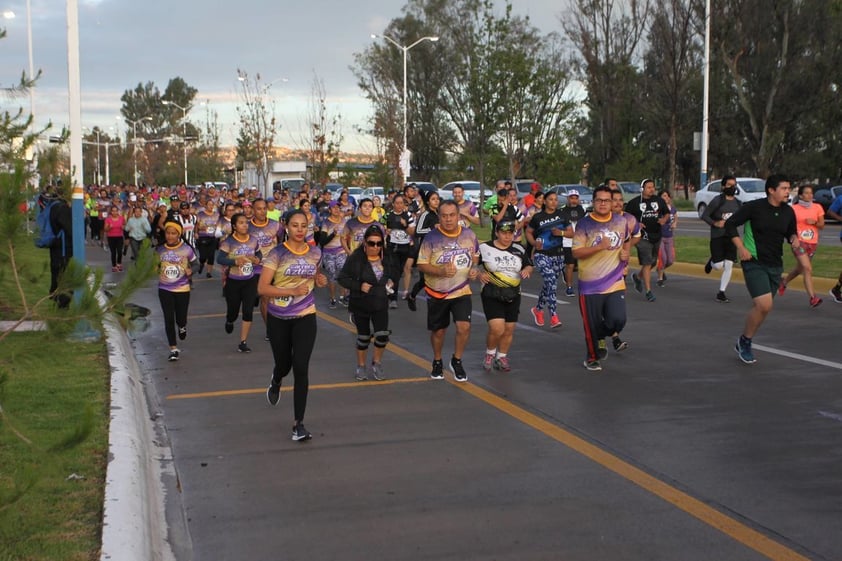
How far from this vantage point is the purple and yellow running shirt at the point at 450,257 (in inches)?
375

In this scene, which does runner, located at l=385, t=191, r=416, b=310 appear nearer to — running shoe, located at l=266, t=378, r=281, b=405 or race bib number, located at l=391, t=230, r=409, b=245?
race bib number, located at l=391, t=230, r=409, b=245

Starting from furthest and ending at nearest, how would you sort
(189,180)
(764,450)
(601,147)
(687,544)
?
(189,180) < (601,147) < (764,450) < (687,544)

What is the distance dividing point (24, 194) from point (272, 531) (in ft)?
7.74

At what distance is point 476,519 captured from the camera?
18.4 ft

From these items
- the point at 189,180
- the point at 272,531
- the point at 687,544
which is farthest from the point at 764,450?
the point at 189,180

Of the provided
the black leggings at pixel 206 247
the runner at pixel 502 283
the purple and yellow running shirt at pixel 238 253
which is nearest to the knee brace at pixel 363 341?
the runner at pixel 502 283

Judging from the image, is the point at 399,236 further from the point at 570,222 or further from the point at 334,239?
the point at 570,222

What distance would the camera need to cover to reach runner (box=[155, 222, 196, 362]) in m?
11.4

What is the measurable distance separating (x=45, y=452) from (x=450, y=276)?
586 cm

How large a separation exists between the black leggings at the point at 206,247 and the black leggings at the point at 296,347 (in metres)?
12.9

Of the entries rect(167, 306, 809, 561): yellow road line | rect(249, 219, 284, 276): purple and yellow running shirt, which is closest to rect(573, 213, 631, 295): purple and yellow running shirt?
rect(167, 306, 809, 561): yellow road line

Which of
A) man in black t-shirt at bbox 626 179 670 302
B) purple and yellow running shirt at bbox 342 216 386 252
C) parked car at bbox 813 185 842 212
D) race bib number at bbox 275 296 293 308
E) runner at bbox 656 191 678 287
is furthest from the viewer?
parked car at bbox 813 185 842 212

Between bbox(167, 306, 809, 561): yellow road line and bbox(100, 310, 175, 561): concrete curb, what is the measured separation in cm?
134

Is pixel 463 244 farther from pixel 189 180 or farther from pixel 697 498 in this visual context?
pixel 189 180
